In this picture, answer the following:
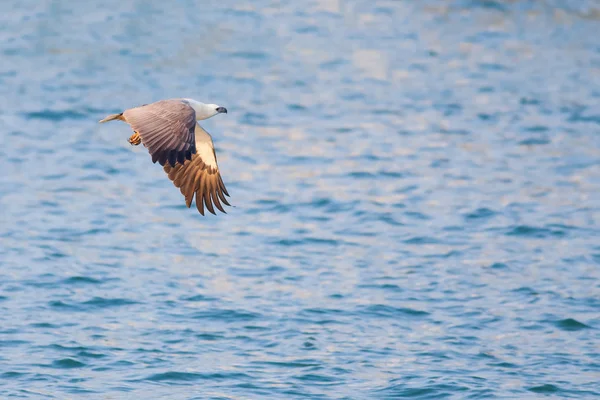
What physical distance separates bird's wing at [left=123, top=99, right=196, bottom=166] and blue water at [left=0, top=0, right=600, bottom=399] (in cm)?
252

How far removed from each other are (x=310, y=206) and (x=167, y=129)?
6.07 m

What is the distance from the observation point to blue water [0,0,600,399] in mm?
11648

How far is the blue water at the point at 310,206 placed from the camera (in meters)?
11.6

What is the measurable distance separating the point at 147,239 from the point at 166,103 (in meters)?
4.35

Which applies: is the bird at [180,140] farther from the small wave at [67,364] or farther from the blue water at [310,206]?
the small wave at [67,364]

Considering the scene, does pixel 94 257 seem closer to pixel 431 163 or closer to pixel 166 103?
pixel 166 103

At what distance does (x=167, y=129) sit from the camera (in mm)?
9695

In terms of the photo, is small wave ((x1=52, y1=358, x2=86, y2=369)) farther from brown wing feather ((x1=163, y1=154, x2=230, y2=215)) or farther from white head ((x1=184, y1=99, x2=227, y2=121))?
white head ((x1=184, y1=99, x2=227, y2=121))

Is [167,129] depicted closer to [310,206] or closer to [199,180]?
[199,180]

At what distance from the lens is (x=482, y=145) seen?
17.6m

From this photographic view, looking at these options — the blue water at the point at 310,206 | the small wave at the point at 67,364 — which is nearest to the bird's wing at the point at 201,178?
the blue water at the point at 310,206

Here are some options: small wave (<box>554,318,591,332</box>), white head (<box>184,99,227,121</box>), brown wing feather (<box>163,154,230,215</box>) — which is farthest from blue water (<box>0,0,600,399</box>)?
white head (<box>184,99,227,121</box>)

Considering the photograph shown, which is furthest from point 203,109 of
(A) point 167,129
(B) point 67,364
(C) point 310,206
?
(C) point 310,206

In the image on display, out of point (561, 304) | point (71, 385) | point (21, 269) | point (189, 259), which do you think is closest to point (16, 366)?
point (71, 385)
